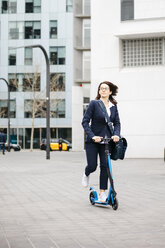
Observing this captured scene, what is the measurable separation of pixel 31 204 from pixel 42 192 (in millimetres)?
1923

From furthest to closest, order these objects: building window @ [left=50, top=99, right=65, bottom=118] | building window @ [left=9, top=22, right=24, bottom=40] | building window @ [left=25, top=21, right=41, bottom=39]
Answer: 1. building window @ [left=9, top=22, right=24, bottom=40]
2. building window @ [left=25, top=21, right=41, bottom=39]
3. building window @ [left=50, top=99, right=65, bottom=118]

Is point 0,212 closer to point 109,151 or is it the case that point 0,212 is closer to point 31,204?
point 31,204

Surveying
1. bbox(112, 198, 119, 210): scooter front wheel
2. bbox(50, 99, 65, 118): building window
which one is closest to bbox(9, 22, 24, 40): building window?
bbox(50, 99, 65, 118): building window

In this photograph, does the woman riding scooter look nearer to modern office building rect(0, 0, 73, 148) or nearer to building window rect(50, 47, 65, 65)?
modern office building rect(0, 0, 73, 148)

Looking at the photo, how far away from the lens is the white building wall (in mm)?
27328

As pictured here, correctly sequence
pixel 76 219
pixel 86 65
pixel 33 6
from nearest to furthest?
pixel 76 219 < pixel 86 65 < pixel 33 6

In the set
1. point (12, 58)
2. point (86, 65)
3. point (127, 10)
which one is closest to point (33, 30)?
point (12, 58)

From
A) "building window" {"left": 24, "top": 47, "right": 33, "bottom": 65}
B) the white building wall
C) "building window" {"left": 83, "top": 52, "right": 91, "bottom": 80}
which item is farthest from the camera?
"building window" {"left": 24, "top": 47, "right": 33, "bottom": 65}

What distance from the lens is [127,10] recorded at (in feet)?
91.5

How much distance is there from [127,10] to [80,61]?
20.1m

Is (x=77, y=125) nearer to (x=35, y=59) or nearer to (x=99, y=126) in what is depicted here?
(x=35, y=59)

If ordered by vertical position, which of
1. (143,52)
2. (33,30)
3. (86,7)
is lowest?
(143,52)

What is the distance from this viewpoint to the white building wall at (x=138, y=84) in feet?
89.7

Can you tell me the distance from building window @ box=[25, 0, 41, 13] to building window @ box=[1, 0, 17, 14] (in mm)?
1582
